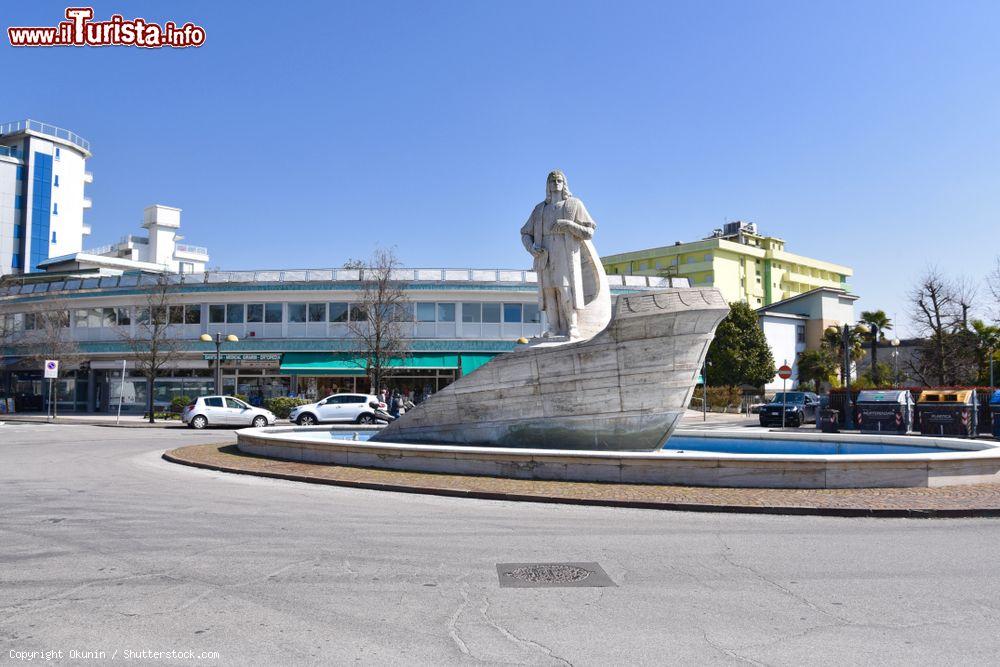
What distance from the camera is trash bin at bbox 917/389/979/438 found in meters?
23.0

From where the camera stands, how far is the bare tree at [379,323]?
122 ft

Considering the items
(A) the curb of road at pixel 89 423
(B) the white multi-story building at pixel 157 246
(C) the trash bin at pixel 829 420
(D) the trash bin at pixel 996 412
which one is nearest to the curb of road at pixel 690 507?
(D) the trash bin at pixel 996 412

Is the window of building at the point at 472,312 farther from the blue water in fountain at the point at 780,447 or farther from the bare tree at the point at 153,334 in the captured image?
the blue water in fountain at the point at 780,447

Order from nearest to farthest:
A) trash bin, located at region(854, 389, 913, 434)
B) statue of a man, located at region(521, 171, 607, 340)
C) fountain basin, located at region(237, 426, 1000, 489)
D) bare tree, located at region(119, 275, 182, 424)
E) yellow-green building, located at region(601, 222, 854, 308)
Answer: fountain basin, located at region(237, 426, 1000, 489), statue of a man, located at region(521, 171, 607, 340), trash bin, located at region(854, 389, 913, 434), bare tree, located at region(119, 275, 182, 424), yellow-green building, located at region(601, 222, 854, 308)

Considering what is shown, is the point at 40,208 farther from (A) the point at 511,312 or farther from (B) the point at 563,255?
(B) the point at 563,255

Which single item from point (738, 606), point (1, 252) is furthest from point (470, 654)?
point (1, 252)

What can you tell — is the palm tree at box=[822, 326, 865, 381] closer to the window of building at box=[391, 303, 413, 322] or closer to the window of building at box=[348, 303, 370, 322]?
the window of building at box=[391, 303, 413, 322]

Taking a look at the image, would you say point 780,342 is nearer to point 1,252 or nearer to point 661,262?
point 661,262

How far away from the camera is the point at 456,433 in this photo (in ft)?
48.3

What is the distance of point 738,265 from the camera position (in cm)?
8306

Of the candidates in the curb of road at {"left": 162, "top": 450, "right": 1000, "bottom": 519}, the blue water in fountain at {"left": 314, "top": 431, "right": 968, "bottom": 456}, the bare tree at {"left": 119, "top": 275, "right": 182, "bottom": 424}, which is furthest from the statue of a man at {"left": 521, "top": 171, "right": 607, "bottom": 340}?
the bare tree at {"left": 119, "top": 275, "right": 182, "bottom": 424}

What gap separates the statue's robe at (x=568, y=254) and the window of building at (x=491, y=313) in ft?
85.9

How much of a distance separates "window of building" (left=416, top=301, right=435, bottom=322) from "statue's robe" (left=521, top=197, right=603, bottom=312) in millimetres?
26470

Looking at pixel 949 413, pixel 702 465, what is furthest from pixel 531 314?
pixel 702 465
